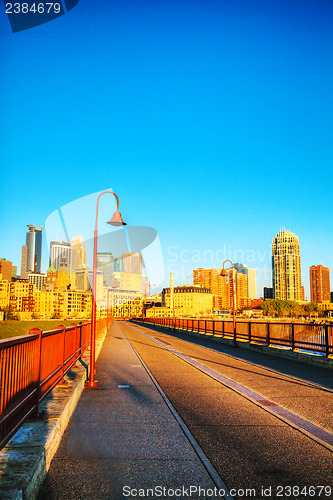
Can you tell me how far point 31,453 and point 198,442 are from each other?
2.73 m

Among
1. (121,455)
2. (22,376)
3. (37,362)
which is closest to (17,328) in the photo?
(37,362)

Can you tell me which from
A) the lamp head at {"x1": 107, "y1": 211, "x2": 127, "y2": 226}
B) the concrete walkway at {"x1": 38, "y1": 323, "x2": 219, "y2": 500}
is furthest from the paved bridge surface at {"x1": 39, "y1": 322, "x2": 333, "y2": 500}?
the lamp head at {"x1": 107, "y1": 211, "x2": 127, "y2": 226}

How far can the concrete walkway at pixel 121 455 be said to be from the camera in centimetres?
466

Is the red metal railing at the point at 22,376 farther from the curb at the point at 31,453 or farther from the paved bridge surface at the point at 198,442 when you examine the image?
the paved bridge surface at the point at 198,442

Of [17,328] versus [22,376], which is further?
[17,328]

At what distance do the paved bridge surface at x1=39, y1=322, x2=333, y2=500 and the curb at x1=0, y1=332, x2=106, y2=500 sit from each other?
208 millimetres

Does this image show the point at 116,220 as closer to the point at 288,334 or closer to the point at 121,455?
the point at 121,455

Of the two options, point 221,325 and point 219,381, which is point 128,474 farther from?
point 221,325

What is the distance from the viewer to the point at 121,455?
5750 mm

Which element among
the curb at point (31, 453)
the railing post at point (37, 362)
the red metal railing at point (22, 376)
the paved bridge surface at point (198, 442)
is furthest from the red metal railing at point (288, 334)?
the railing post at point (37, 362)

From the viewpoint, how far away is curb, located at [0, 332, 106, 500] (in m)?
3.81

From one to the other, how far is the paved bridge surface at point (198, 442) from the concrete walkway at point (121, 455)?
0.04 feet

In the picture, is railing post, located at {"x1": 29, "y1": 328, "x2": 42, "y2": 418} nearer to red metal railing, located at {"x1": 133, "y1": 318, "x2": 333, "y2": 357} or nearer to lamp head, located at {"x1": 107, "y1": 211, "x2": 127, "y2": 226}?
lamp head, located at {"x1": 107, "y1": 211, "x2": 127, "y2": 226}

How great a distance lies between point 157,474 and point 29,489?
65.7 inches
